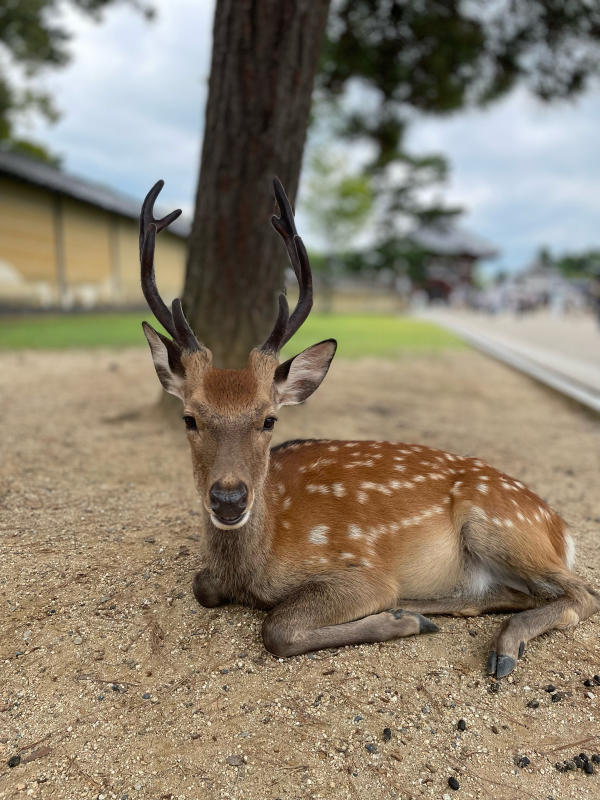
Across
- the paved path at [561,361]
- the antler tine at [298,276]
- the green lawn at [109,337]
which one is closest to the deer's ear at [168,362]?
the antler tine at [298,276]

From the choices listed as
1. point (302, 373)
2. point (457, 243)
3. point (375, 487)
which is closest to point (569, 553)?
point (375, 487)

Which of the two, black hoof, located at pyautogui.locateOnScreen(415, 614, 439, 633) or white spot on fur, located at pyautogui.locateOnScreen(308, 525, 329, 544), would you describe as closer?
black hoof, located at pyautogui.locateOnScreen(415, 614, 439, 633)

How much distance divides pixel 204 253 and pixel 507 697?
131 inches

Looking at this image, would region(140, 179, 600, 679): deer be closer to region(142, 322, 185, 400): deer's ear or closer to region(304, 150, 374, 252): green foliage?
region(142, 322, 185, 400): deer's ear

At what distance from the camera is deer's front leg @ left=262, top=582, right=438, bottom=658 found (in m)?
1.93

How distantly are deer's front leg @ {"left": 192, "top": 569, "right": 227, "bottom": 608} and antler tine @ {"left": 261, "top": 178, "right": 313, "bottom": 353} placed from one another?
2.79 ft

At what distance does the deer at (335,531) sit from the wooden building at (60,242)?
13611mm

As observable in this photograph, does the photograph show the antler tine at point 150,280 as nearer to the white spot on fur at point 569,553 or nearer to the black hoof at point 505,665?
the black hoof at point 505,665

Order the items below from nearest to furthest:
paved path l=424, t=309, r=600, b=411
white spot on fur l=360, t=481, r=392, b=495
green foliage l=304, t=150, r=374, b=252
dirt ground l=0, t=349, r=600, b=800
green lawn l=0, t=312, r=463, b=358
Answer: dirt ground l=0, t=349, r=600, b=800 → white spot on fur l=360, t=481, r=392, b=495 → paved path l=424, t=309, r=600, b=411 → green lawn l=0, t=312, r=463, b=358 → green foliage l=304, t=150, r=374, b=252

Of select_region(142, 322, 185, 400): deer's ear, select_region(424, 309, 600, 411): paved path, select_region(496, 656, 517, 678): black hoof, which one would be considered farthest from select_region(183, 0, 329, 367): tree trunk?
select_region(424, 309, 600, 411): paved path

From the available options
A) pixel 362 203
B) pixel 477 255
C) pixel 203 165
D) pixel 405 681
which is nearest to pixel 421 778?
pixel 405 681

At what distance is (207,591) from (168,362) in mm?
833

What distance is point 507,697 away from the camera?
5.94 feet

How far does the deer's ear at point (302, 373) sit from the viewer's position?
7.27ft
